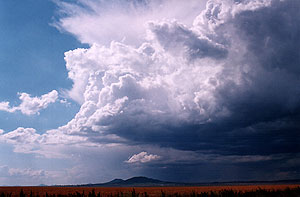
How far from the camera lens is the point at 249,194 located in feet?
162

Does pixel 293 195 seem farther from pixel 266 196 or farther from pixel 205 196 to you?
pixel 205 196

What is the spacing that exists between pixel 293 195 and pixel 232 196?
12.8 m

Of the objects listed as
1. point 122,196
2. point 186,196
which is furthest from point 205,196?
point 122,196

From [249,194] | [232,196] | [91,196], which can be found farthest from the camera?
[249,194]

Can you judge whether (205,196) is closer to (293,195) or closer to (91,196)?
(293,195)

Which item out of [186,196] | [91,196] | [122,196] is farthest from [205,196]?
[91,196]

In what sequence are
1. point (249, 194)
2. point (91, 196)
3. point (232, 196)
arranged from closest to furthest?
point (91, 196) → point (232, 196) → point (249, 194)

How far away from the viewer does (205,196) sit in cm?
4762

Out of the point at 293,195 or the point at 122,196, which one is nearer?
the point at 122,196

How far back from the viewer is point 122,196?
46.2 meters

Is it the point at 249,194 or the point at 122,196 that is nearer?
the point at 122,196

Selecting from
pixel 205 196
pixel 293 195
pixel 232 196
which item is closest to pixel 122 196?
pixel 205 196

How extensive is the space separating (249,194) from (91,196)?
2792cm

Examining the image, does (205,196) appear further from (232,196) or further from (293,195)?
(293,195)
